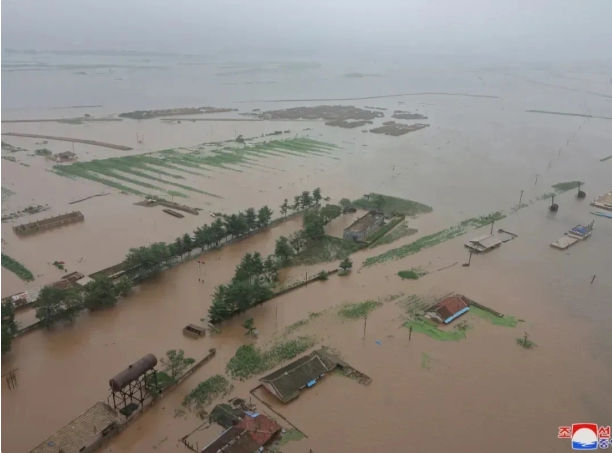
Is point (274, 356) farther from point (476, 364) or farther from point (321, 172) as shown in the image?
point (321, 172)

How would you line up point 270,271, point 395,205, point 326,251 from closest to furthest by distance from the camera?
point 270,271 < point 326,251 < point 395,205

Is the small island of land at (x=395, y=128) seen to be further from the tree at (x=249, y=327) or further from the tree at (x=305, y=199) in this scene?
the tree at (x=249, y=327)

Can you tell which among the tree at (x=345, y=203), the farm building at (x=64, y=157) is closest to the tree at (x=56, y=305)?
the tree at (x=345, y=203)

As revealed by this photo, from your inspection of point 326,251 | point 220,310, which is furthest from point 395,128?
point 220,310

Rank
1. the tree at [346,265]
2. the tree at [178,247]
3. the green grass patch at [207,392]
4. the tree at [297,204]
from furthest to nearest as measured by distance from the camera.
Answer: the tree at [297,204]
the tree at [178,247]
the tree at [346,265]
the green grass patch at [207,392]

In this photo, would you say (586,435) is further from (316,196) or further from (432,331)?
(316,196)

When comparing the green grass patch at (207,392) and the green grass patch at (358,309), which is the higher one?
the green grass patch at (358,309)

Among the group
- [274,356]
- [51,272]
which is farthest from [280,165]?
[274,356]
